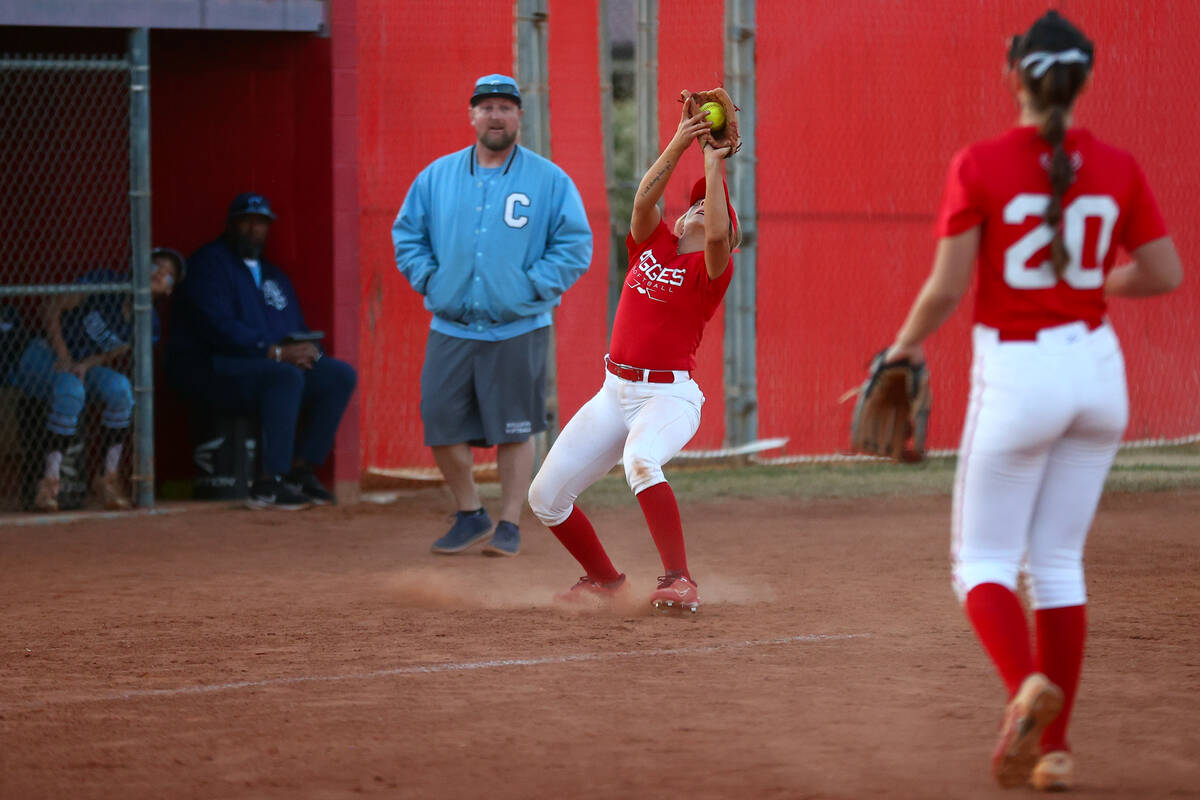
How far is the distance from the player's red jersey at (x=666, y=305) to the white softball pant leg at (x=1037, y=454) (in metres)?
2.27

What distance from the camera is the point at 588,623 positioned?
6.12 metres

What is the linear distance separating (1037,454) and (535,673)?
2026 millimetres

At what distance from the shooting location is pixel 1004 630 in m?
3.88

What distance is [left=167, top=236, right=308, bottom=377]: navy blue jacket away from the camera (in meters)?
9.49

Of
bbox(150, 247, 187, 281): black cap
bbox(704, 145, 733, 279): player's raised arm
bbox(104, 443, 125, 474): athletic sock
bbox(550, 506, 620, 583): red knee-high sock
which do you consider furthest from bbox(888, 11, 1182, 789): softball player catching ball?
bbox(150, 247, 187, 281): black cap

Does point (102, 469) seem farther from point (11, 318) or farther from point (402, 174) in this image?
point (402, 174)

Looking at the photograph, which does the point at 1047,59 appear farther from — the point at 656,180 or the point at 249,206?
the point at 249,206

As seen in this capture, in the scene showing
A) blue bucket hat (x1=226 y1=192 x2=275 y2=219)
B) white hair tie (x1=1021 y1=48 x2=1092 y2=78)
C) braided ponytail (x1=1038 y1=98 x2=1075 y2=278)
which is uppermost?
white hair tie (x1=1021 y1=48 x2=1092 y2=78)

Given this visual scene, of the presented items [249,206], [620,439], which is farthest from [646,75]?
[620,439]

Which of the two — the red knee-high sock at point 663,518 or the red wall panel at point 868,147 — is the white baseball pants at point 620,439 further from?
the red wall panel at point 868,147

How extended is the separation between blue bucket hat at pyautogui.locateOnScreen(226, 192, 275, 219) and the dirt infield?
217 cm

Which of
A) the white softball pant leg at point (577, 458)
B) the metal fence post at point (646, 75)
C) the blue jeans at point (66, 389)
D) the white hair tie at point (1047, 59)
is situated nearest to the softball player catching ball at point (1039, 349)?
the white hair tie at point (1047, 59)

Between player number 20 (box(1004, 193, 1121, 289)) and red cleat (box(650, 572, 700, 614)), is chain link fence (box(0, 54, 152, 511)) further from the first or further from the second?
player number 20 (box(1004, 193, 1121, 289))

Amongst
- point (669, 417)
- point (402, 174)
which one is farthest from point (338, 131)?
point (669, 417)
